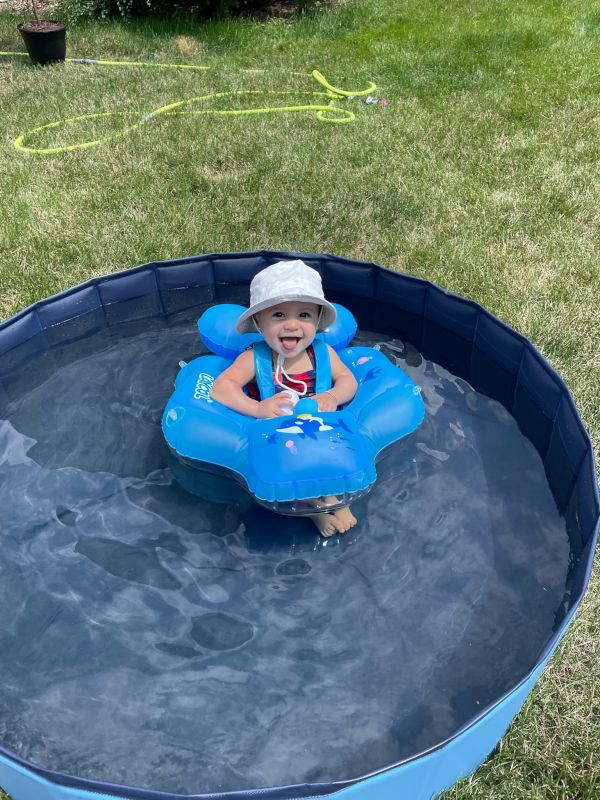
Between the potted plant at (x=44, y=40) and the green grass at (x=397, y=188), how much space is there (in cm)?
19

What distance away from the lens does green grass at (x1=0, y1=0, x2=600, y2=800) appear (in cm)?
275

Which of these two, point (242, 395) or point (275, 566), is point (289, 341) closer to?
point (242, 395)

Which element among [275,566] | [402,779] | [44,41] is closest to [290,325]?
[275,566]

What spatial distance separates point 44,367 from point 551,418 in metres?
2.11

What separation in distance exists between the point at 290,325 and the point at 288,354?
5.6 inches

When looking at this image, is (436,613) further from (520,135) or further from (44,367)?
(520,135)

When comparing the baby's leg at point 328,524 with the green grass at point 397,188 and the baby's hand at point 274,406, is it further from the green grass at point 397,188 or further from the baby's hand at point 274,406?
the green grass at point 397,188

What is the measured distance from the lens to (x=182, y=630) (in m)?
2.16

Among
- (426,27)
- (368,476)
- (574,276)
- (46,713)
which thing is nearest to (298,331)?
(368,476)

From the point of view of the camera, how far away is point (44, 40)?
6238mm

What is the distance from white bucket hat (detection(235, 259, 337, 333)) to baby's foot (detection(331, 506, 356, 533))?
695 millimetres

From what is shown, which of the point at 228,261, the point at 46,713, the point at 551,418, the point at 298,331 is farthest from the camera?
the point at 228,261

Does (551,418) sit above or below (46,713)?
above

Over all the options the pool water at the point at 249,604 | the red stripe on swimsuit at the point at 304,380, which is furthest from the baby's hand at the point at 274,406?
the pool water at the point at 249,604
